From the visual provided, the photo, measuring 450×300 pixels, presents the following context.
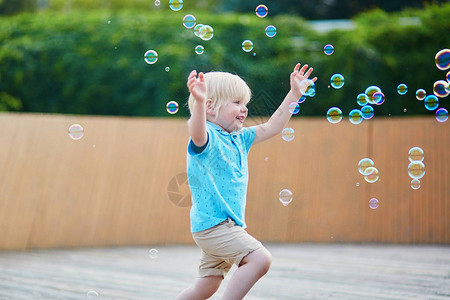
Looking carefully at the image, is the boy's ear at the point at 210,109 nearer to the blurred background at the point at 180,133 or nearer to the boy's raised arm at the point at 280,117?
the boy's raised arm at the point at 280,117

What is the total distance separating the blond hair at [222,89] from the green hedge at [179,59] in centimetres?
666

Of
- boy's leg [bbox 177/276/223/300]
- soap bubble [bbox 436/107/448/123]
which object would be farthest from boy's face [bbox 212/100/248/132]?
soap bubble [bbox 436/107/448/123]

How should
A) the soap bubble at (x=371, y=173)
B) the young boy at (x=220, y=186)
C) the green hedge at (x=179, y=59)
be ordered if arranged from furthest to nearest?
the green hedge at (x=179, y=59) → the soap bubble at (x=371, y=173) → the young boy at (x=220, y=186)

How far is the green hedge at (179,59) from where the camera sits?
9727 millimetres

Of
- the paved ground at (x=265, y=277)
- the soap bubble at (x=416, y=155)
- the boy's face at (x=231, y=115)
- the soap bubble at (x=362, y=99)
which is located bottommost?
the paved ground at (x=265, y=277)

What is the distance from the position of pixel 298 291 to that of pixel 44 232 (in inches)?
157

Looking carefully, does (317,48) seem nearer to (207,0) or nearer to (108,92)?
(108,92)

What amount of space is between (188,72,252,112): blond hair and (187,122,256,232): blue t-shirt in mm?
131

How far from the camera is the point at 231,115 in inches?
115

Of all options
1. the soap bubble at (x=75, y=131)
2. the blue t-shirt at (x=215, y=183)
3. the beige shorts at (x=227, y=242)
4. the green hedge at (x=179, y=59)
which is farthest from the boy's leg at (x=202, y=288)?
the green hedge at (x=179, y=59)

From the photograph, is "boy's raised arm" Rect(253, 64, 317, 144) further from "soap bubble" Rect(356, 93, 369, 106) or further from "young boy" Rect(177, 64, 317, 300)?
"soap bubble" Rect(356, 93, 369, 106)

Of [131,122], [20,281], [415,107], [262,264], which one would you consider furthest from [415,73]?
[262,264]

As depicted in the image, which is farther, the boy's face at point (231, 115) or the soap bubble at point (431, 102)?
the soap bubble at point (431, 102)

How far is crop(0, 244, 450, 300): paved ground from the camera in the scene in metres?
4.42
